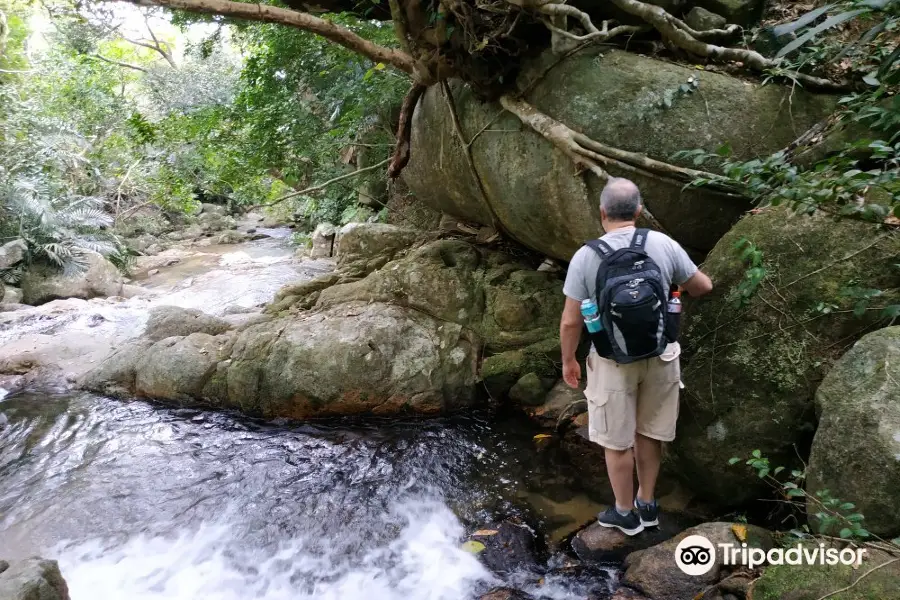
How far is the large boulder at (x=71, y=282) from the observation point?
37.9ft

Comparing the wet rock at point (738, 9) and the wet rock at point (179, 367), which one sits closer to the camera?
the wet rock at point (738, 9)

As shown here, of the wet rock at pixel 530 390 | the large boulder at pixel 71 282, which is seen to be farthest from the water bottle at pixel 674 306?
the large boulder at pixel 71 282

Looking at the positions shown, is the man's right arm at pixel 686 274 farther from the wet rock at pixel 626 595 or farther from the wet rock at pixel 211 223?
the wet rock at pixel 211 223

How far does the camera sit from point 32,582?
98.9 inches

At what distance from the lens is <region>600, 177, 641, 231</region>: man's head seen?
107 inches

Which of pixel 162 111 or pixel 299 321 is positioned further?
pixel 162 111

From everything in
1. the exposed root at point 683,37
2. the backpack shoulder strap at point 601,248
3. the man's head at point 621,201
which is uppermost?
the exposed root at point 683,37

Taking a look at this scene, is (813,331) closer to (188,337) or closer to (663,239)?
(663,239)

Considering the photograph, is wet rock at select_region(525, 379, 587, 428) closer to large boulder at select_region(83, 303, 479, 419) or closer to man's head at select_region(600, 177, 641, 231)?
large boulder at select_region(83, 303, 479, 419)

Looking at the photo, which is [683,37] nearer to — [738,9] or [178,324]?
[738,9]

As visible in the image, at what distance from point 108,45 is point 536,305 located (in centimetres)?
2073

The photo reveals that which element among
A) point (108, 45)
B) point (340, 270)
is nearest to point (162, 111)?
point (108, 45)

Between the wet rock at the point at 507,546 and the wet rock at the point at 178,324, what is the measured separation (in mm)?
4293

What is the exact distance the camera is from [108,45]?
1877cm
